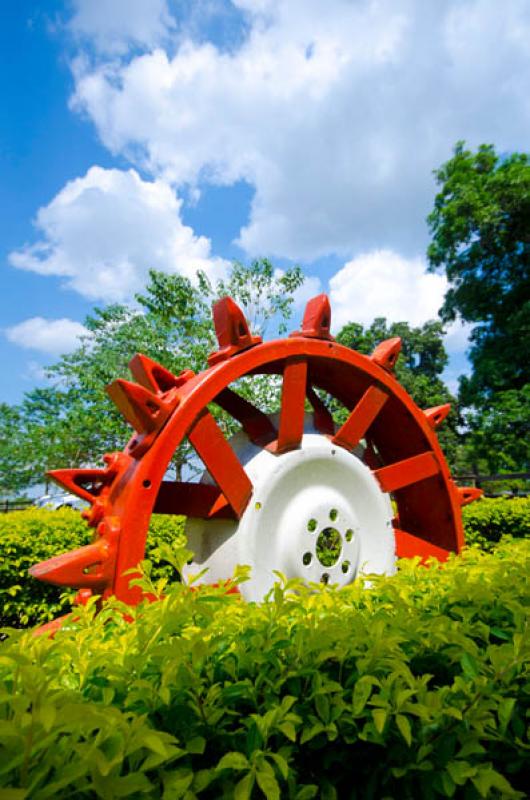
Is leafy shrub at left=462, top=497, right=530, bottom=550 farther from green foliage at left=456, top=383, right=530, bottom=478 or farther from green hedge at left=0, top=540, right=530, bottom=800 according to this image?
green foliage at left=456, top=383, right=530, bottom=478

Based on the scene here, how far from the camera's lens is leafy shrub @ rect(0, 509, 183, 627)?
17.0ft

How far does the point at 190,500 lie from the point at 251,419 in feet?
2.13

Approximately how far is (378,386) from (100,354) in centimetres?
1509

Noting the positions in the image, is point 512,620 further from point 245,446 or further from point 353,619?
point 245,446

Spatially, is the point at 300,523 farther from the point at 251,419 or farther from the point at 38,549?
the point at 38,549

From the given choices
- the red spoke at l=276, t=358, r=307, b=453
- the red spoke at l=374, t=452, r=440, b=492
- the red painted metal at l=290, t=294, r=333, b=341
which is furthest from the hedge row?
the red painted metal at l=290, t=294, r=333, b=341

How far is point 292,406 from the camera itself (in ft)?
10.8

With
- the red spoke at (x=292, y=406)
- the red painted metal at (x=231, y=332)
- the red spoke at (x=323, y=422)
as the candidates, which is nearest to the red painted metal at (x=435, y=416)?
the red spoke at (x=323, y=422)

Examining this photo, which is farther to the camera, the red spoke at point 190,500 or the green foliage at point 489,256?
the green foliage at point 489,256

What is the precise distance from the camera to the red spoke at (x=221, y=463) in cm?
299

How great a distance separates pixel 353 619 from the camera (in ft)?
5.49

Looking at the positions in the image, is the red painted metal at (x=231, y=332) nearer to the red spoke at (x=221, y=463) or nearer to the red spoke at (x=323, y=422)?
the red spoke at (x=221, y=463)

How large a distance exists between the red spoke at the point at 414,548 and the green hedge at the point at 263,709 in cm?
223

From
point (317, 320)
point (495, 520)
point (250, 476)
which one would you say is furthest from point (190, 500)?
point (495, 520)
